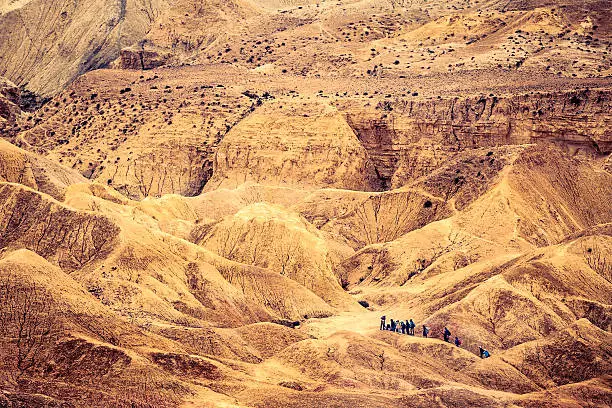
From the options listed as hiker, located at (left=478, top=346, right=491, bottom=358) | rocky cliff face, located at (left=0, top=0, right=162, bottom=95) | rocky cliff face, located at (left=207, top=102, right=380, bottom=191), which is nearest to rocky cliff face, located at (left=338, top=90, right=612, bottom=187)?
rocky cliff face, located at (left=207, top=102, right=380, bottom=191)

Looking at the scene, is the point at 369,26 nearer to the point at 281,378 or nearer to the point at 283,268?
the point at 283,268

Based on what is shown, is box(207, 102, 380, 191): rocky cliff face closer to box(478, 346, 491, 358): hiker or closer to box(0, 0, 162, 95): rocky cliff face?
box(478, 346, 491, 358): hiker

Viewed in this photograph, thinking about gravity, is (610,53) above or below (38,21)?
above

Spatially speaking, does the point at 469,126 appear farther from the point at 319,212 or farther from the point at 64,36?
the point at 64,36

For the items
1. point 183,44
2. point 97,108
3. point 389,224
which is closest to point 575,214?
point 389,224

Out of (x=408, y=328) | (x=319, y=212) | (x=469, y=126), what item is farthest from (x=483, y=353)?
(x=469, y=126)
